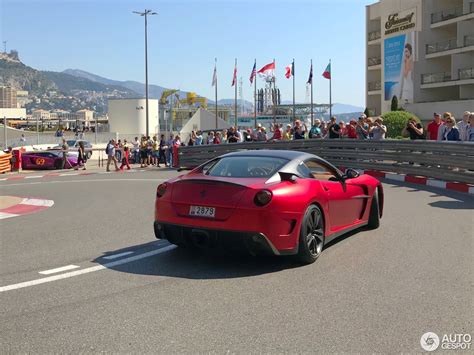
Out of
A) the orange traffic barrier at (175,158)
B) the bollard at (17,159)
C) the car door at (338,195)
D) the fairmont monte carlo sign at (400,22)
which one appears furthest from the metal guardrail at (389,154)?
the fairmont monte carlo sign at (400,22)

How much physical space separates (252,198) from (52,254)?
2832 mm

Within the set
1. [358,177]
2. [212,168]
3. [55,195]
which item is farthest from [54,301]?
[55,195]

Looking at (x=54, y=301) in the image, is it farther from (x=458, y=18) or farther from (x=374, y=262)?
(x=458, y=18)

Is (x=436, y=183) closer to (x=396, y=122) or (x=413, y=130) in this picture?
(x=413, y=130)

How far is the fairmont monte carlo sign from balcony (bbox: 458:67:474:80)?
8.79 meters

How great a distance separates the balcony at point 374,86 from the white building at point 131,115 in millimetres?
26539

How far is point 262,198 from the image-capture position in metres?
5.96

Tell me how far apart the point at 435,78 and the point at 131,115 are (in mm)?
37272

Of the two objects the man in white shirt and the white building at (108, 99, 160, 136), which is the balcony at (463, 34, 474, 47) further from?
the man in white shirt

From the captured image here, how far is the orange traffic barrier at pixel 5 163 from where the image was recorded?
2455 centimetres

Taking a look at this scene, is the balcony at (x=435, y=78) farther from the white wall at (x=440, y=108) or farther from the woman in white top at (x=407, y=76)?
the white wall at (x=440, y=108)

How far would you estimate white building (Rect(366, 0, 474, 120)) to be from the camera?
48.9m

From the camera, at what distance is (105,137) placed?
174ft

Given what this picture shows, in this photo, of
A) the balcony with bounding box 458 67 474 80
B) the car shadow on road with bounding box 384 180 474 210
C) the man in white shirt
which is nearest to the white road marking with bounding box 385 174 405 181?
the car shadow on road with bounding box 384 180 474 210
